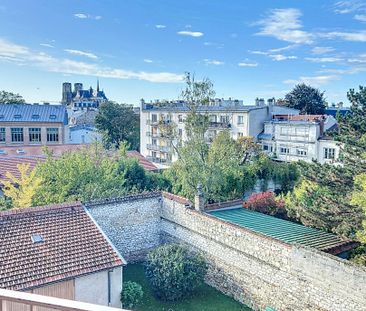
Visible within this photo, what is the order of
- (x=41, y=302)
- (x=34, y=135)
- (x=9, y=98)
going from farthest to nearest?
1. (x=9, y=98)
2. (x=34, y=135)
3. (x=41, y=302)

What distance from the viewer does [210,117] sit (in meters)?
38.4

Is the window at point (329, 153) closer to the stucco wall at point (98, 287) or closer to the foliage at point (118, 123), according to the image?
the foliage at point (118, 123)

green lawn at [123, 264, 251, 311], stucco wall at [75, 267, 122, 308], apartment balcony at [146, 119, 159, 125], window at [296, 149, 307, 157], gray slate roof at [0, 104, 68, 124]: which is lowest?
A: green lawn at [123, 264, 251, 311]

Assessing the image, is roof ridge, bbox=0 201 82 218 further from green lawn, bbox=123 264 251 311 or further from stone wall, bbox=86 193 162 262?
green lawn, bbox=123 264 251 311

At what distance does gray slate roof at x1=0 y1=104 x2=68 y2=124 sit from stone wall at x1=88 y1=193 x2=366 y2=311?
32822 millimetres

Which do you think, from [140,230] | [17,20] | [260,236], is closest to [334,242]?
[260,236]

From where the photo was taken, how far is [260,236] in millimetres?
15547

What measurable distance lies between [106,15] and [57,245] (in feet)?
58.5

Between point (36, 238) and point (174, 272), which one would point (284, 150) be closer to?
point (174, 272)

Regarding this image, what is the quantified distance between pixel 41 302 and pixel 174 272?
→ 46.6ft

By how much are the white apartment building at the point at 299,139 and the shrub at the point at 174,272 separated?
23.9m

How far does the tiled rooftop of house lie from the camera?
626 inches

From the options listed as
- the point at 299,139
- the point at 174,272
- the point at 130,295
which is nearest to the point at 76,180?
the point at 174,272

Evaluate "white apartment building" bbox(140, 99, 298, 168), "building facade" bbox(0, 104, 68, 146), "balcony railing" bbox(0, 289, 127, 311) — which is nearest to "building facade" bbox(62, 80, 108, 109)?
"white apartment building" bbox(140, 99, 298, 168)
